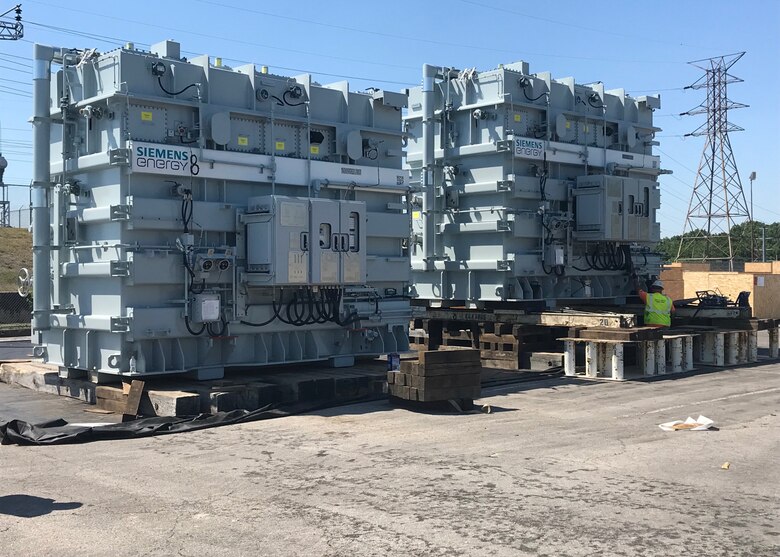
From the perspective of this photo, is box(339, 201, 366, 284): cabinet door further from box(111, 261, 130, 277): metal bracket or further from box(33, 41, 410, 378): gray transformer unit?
box(111, 261, 130, 277): metal bracket

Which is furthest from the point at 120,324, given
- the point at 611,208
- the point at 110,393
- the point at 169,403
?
the point at 611,208

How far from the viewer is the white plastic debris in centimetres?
1168

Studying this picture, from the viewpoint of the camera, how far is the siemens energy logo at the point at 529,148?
18047mm

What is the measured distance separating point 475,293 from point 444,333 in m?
1.20

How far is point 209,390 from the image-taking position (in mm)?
12727

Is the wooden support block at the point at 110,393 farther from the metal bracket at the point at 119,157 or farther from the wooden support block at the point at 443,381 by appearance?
the wooden support block at the point at 443,381

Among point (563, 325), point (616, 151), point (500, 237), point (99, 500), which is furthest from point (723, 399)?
point (99, 500)

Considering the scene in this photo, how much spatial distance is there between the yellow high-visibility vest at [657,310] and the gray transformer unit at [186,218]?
6.86 metres

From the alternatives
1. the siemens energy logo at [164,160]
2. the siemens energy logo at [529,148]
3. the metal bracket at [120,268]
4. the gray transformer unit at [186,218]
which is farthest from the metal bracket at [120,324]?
the siemens energy logo at [529,148]

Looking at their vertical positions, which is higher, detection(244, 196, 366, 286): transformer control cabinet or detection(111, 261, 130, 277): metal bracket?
detection(244, 196, 366, 286): transformer control cabinet

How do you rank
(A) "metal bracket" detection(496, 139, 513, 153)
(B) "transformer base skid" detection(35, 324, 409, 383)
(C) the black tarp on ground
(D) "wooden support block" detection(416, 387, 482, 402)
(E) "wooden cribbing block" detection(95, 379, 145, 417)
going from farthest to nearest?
1. (A) "metal bracket" detection(496, 139, 513, 153)
2. (B) "transformer base skid" detection(35, 324, 409, 383)
3. (D) "wooden support block" detection(416, 387, 482, 402)
4. (E) "wooden cribbing block" detection(95, 379, 145, 417)
5. (C) the black tarp on ground

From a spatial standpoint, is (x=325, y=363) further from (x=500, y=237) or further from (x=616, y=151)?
(x=616, y=151)

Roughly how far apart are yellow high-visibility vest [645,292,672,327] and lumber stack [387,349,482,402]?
23.1 ft

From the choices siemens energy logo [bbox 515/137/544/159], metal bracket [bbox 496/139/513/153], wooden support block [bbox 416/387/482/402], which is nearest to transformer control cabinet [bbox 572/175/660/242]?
siemens energy logo [bbox 515/137/544/159]
